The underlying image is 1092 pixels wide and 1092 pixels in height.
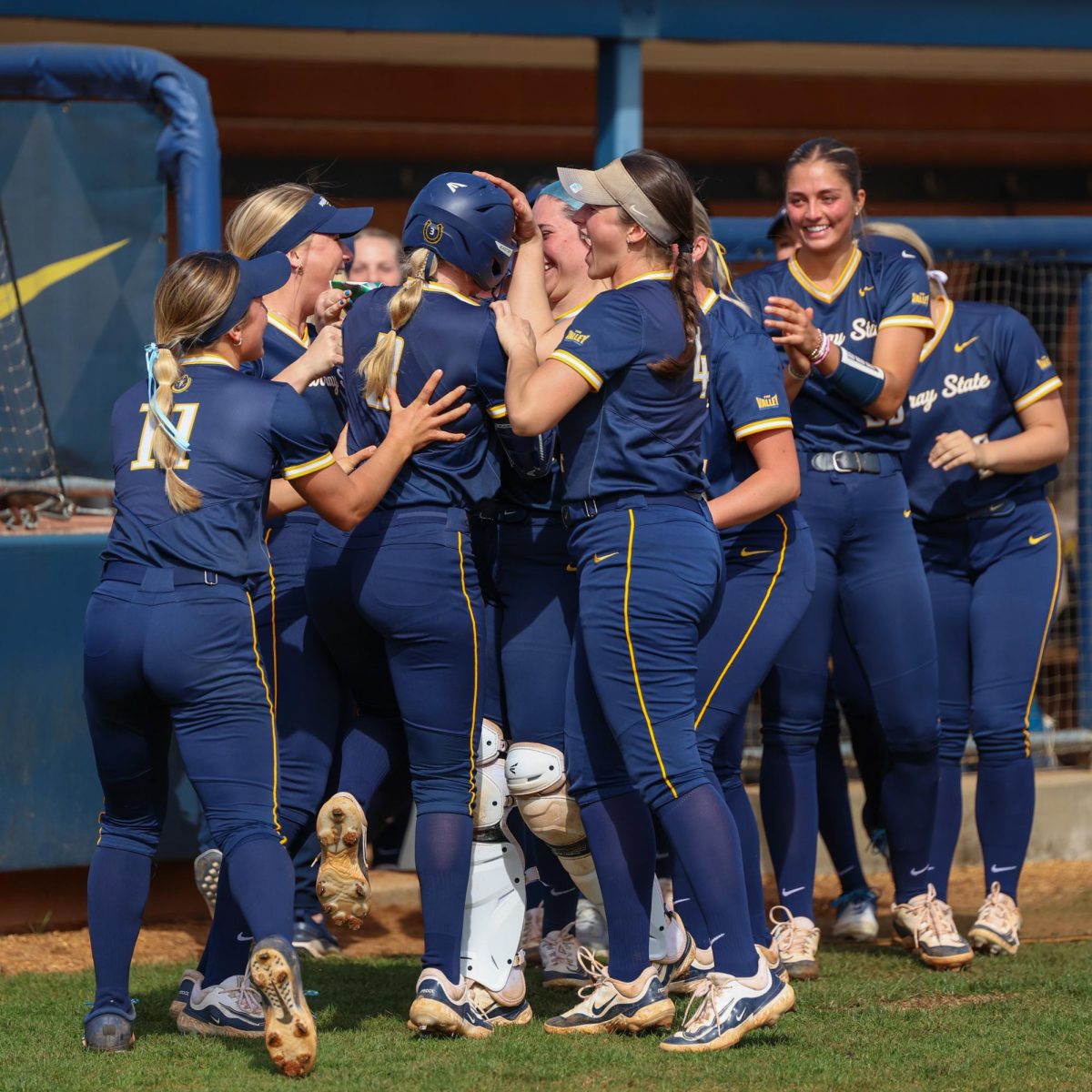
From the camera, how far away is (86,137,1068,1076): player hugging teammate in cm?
372

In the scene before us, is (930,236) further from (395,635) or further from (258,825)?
(258,825)

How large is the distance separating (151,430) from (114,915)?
1.10 meters

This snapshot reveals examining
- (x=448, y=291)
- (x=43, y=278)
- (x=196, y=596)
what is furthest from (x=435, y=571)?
(x=43, y=278)

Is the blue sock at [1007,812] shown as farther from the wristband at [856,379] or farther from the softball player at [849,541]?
the wristband at [856,379]

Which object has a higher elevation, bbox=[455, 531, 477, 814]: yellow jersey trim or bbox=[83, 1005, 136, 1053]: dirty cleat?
bbox=[455, 531, 477, 814]: yellow jersey trim

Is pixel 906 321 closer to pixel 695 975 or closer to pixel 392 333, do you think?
pixel 392 333

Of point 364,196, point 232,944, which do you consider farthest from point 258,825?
point 364,196

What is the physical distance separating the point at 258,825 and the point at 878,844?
8.90 feet

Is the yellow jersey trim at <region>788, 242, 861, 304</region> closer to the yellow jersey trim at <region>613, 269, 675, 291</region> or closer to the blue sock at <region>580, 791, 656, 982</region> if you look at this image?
the yellow jersey trim at <region>613, 269, 675, 291</region>

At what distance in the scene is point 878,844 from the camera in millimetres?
5754

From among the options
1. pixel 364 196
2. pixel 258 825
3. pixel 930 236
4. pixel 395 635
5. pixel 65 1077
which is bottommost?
pixel 65 1077

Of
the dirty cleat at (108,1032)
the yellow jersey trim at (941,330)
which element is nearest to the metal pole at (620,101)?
the yellow jersey trim at (941,330)

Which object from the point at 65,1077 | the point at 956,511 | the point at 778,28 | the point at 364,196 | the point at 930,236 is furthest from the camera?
the point at 364,196

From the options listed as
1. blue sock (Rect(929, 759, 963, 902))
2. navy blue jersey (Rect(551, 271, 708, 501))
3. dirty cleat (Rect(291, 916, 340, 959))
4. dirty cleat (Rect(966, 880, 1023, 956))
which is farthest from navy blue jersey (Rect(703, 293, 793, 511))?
dirty cleat (Rect(291, 916, 340, 959))
